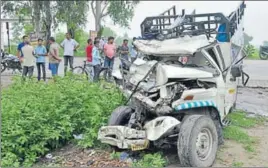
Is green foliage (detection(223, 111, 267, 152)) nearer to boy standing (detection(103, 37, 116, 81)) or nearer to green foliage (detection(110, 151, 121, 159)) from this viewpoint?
green foliage (detection(110, 151, 121, 159))

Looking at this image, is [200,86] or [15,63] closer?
[200,86]

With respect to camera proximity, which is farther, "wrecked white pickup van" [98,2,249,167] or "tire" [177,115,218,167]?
"wrecked white pickup van" [98,2,249,167]

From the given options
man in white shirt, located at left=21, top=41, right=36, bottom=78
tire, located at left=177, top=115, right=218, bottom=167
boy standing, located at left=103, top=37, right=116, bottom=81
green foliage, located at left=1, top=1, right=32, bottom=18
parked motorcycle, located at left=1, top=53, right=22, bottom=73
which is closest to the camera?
tire, located at left=177, top=115, right=218, bottom=167

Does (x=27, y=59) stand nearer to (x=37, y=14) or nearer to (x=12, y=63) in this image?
(x=12, y=63)

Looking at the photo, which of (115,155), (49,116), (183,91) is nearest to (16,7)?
(49,116)

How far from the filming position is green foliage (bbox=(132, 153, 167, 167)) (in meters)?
5.71

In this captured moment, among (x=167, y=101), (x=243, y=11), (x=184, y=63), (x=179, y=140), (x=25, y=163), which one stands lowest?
(x=25, y=163)

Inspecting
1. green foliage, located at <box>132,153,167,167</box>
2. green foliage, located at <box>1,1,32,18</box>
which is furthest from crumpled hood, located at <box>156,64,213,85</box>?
green foliage, located at <box>1,1,32,18</box>

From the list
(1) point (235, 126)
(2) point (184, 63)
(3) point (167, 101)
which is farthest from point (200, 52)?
(1) point (235, 126)

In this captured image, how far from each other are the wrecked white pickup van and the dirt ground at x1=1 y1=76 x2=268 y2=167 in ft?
0.78

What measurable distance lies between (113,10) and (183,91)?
106 ft

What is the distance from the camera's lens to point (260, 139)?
7.23 meters

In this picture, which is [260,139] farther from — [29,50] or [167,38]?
[29,50]

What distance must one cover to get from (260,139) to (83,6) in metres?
28.2
